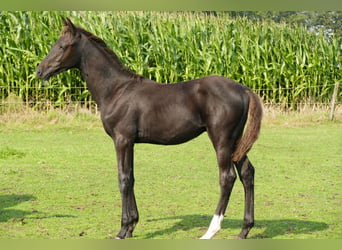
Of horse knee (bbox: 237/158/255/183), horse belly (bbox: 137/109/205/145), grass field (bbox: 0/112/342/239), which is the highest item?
horse belly (bbox: 137/109/205/145)

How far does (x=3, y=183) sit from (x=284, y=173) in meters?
4.81

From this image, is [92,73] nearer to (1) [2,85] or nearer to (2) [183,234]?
(2) [183,234]

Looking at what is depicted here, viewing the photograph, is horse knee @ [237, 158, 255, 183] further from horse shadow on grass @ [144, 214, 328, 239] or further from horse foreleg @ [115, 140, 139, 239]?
horse foreleg @ [115, 140, 139, 239]

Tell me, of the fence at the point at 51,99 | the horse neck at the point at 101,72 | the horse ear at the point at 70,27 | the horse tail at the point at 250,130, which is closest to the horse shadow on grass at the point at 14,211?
the horse neck at the point at 101,72

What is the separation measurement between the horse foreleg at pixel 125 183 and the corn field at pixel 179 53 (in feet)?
29.9

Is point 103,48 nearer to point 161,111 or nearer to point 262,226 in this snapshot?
point 161,111

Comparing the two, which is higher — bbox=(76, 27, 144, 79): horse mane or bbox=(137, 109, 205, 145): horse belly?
bbox=(76, 27, 144, 79): horse mane

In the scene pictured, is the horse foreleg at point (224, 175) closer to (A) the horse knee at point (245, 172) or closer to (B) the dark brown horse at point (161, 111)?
(B) the dark brown horse at point (161, 111)

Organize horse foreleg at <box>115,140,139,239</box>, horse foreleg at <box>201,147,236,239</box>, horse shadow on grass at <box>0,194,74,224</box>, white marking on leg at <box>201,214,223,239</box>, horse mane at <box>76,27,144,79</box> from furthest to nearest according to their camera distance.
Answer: horse shadow on grass at <box>0,194,74,224</box> → horse mane at <box>76,27,144,79</box> → horse foreleg at <box>115,140,139,239</box> → horse foreleg at <box>201,147,236,239</box> → white marking on leg at <box>201,214,223,239</box>

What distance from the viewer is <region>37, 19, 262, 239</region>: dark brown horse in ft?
18.1

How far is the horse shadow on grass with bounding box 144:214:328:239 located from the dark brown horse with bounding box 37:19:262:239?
0.43 metres

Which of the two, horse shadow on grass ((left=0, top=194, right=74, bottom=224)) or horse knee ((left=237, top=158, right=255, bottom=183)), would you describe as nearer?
horse knee ((left=237, top=158, right=255, bottom=183))

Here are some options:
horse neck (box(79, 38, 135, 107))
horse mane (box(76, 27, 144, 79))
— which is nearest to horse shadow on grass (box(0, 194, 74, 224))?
horse neck (box(79, 38, 135, 107))

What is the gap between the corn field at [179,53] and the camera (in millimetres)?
15250
